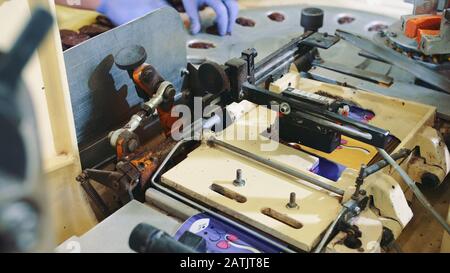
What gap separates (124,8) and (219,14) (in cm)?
37

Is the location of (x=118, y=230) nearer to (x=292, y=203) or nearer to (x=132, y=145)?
(x=132, y=145)

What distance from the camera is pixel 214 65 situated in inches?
62.7

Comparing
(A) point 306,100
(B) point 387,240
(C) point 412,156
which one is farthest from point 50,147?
(C) point 412,156

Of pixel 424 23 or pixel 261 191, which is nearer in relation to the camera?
pixel 261 191

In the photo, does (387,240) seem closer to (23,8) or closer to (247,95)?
(247,95)

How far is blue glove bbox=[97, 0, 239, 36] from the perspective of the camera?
2299mm

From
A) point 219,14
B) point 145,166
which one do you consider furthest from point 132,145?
point 219,14

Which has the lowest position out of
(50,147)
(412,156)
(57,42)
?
(412,156)

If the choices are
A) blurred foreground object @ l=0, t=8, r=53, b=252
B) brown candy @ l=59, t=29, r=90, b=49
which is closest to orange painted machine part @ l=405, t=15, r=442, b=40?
brown candy @ l=59, t=29, r=90, b=49

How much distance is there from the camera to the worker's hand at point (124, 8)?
229 centimetres

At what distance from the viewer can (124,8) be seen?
2.32m

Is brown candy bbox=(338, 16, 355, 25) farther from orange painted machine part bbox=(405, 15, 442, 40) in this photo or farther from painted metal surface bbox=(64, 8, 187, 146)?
painted metal surface bbox=(64, 8, 187, 146)
